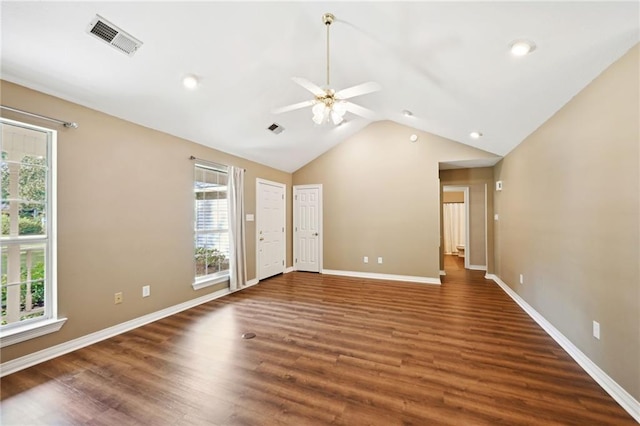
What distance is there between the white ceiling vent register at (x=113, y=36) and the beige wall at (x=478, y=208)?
5994 millimetres

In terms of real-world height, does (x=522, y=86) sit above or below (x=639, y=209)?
above

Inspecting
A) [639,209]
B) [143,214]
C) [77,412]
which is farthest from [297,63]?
[77,412]

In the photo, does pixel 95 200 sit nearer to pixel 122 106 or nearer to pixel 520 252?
pixel 122 106

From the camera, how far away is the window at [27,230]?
2.28 m

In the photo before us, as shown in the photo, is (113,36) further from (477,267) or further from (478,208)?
(477,267)

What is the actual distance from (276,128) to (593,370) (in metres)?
4.70

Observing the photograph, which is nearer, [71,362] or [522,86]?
[71,362]

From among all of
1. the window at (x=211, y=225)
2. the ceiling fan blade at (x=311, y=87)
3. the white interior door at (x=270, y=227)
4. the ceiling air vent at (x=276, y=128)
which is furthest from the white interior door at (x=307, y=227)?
the ceiling fan blade at (x=311, y=87)

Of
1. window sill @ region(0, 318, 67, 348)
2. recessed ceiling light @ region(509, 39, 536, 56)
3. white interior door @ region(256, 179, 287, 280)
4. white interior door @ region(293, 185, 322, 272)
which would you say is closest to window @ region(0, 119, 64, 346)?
window sill @ region(0, 318, 67, 348)

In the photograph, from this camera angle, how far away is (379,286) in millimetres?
4949

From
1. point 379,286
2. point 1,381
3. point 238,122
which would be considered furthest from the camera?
point 379,286

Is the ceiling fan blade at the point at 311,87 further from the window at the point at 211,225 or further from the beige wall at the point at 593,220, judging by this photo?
the window at the point at 211,225

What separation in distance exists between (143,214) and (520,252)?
535cm

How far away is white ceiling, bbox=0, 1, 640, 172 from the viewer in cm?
185
